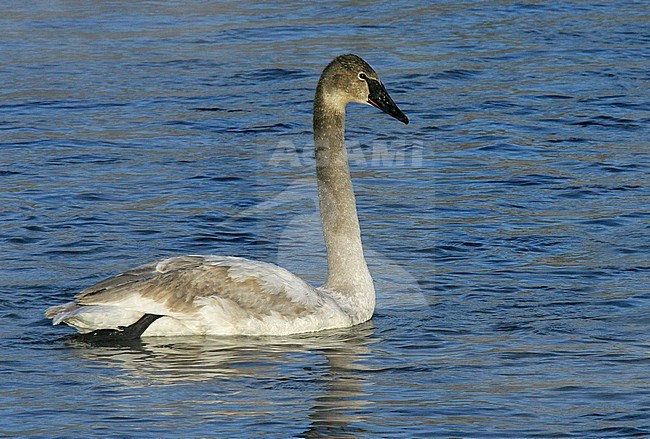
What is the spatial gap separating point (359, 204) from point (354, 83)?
11.2ft

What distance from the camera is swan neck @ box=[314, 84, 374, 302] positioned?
11609mm

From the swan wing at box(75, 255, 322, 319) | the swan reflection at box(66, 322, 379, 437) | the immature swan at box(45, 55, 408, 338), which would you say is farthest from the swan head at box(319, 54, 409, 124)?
the swan reflection at box(66, 322, 379, 437)

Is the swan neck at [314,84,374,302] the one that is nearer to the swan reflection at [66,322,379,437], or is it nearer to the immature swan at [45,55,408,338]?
the immature swan at [45,55,408,338]

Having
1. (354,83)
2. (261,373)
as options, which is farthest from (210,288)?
(354,83)

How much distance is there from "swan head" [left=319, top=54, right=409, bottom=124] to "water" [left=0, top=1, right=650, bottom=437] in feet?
5.04

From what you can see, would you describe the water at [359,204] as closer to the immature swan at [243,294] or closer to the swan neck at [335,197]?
the immature swan at [243,294]

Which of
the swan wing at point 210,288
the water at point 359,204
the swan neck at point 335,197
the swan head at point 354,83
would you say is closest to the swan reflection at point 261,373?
the water at point 359,204

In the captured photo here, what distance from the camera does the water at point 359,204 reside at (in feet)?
30.8

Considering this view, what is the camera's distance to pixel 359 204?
49.2 feet

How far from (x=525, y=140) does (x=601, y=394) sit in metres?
8.05

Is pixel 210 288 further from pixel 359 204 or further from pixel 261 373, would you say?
pixel 359 204

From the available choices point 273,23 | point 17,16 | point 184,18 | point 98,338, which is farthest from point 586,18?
point 98,338

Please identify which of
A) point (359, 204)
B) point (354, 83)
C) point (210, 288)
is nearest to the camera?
point (210, 288)

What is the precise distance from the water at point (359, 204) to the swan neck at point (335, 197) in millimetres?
453
